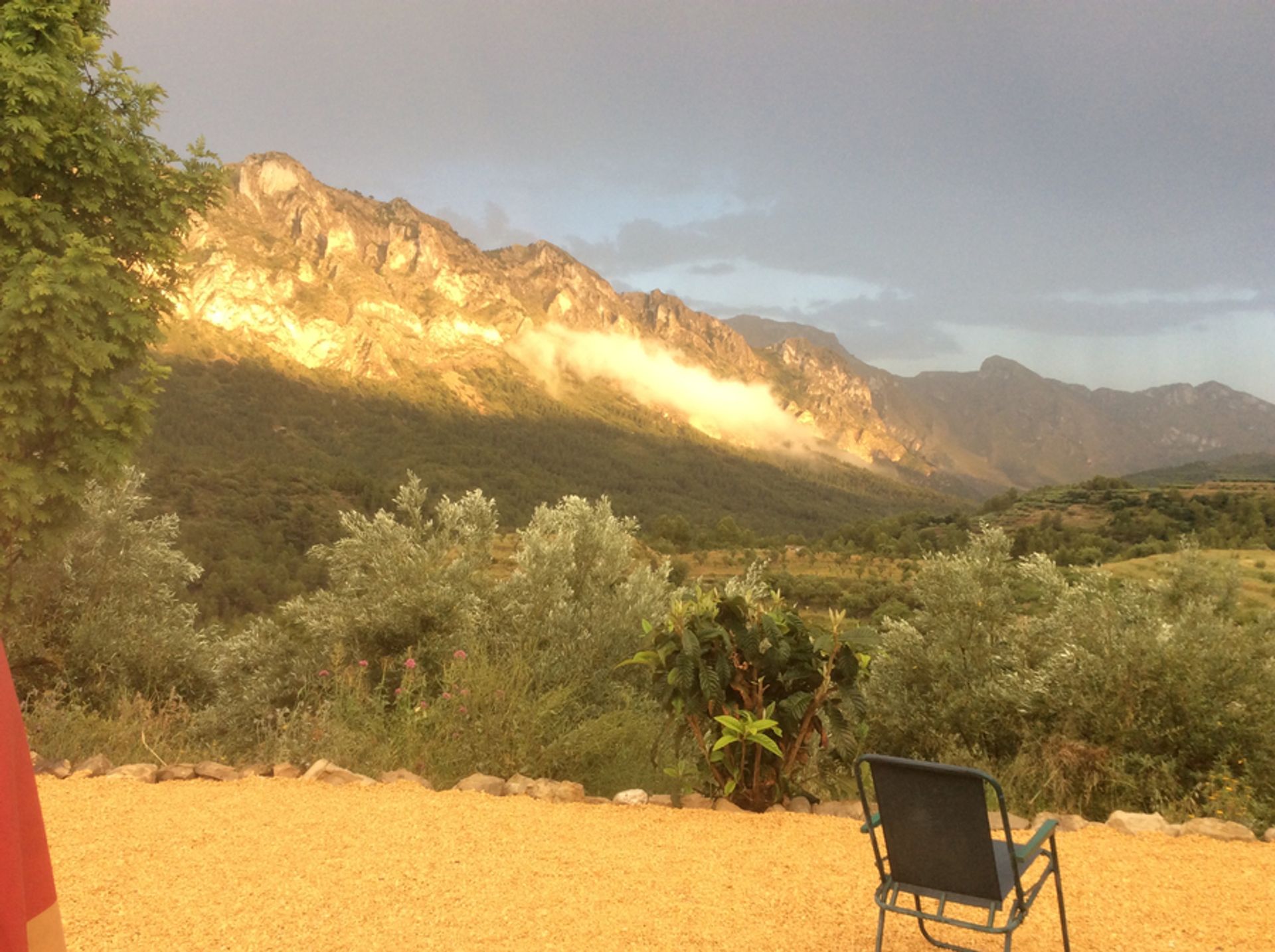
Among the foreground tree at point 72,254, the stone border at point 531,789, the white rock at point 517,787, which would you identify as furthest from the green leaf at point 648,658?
the foreground tree at point 72,254

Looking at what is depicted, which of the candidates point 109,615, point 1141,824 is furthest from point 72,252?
point 1141,824

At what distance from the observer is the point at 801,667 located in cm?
618

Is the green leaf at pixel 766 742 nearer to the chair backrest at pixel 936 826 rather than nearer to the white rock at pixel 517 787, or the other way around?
the white rock at pixel 517 787

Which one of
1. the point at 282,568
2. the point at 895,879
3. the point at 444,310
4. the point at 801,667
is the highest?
the point at 444,310

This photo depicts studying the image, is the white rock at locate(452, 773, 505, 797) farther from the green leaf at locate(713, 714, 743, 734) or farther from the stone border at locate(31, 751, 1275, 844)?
the green leaf at locate(713, 714, 743, 734)

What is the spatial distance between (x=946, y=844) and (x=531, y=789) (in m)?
3.60

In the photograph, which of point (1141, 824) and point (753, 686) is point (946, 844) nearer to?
point (753, 686)

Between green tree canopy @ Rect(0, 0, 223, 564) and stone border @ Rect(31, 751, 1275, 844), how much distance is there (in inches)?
98.6

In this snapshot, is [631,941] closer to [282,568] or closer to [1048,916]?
[1048,916]

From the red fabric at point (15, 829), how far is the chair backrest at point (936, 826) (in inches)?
127

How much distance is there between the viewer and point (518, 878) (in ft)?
15.6

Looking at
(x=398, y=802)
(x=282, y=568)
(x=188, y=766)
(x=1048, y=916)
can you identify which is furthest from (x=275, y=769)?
(x=282, y=568)

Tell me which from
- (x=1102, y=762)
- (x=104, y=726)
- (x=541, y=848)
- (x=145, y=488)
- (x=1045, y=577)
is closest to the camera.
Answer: (x=541, y=848)

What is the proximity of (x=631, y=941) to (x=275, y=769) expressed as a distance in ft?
12.9
